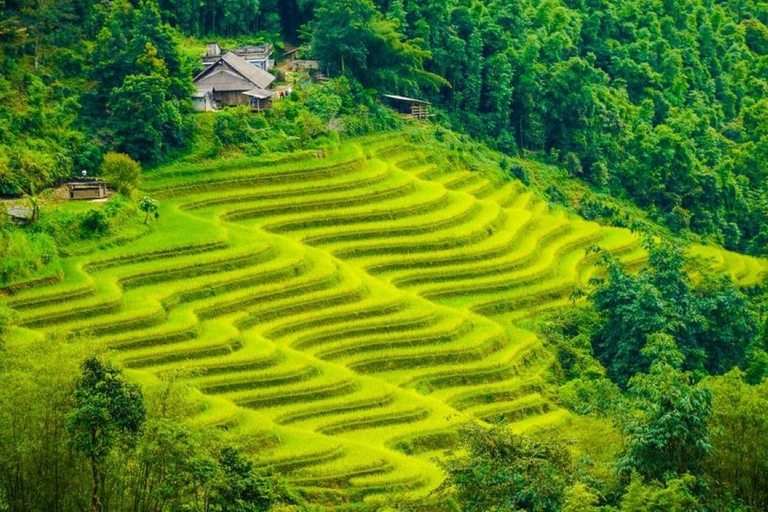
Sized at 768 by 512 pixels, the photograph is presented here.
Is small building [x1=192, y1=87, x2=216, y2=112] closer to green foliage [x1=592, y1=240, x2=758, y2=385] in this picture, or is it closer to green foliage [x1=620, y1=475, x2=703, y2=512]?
green foliage [x1=592, y1=240, x2=758, y2=385]

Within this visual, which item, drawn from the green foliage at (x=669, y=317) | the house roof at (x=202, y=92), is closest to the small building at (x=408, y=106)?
the house roof at (x=202, y=92)

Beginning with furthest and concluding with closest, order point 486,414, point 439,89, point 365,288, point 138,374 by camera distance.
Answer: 1. point 439,89
2. point 365,288
3. point 486,414
4. point 138,374

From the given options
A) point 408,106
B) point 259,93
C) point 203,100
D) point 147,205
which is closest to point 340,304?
point 147,205

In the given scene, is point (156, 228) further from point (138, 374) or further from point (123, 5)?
point (123, 5)

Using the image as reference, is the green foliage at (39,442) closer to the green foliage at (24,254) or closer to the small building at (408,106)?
the green foliage at (24,254)

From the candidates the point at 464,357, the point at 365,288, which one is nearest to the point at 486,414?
the point at 464,357

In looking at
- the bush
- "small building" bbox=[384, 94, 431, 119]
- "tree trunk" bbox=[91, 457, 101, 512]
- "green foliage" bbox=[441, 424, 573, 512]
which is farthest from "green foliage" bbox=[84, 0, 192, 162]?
"green foliage" bbox=[441, 424, 573, 512]

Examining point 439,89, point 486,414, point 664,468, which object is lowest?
point 486,414
